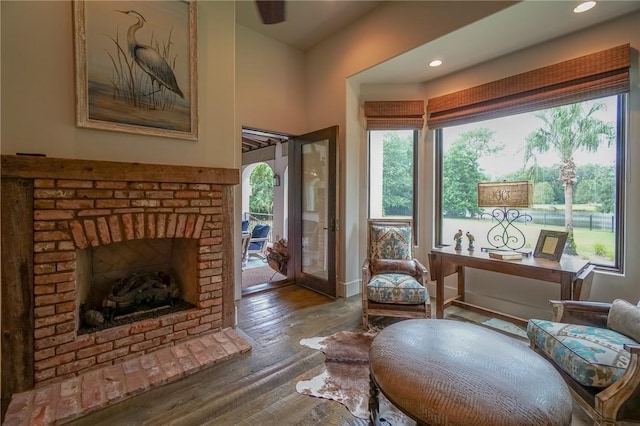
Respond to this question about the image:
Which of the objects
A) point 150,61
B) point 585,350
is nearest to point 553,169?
point 585,350

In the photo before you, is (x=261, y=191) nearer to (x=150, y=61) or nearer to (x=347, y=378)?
(x=150, y=61)

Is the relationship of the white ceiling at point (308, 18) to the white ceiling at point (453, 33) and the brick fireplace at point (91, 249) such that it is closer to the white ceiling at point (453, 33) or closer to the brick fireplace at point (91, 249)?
the white ceiling at point (453, 33)

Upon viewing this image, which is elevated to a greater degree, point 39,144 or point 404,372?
point 39,144

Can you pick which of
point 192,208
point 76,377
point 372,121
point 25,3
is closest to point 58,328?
point 76,377

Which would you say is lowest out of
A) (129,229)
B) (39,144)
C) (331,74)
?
(129,229)

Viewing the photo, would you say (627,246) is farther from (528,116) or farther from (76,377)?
(76,377)

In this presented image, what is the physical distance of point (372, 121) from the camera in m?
3.69

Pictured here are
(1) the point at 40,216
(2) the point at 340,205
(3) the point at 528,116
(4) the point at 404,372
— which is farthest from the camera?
(2) the point at 340,205

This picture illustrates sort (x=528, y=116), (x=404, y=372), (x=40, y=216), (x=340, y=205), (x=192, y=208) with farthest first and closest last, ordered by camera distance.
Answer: (x=340, y=205), (x=528, y=116), (x=192, y=208), (x=40, y=216), (x=404, y=372)

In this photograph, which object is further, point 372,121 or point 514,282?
point 372,121

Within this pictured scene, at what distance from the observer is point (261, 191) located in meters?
9.41

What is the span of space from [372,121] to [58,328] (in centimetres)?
359

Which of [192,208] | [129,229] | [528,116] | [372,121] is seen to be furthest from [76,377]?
[528,116]

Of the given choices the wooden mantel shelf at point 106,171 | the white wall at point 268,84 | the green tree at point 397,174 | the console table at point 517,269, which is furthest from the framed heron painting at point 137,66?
the console table at point 517,269
